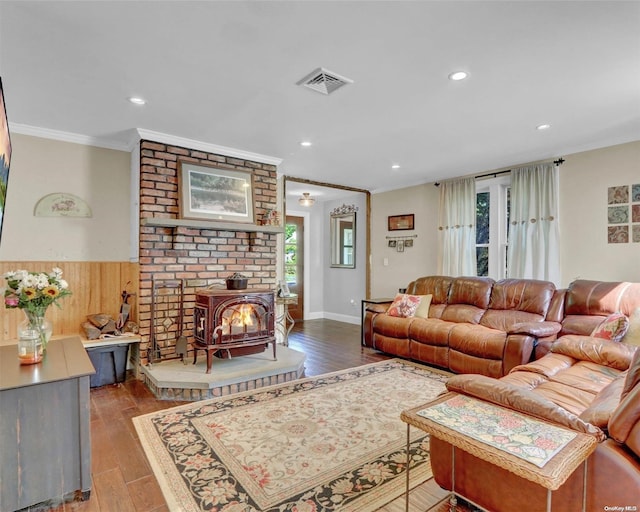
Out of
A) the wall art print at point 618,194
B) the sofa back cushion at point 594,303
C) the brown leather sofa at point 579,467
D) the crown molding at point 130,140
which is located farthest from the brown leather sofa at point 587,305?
the crown molding at point 130,140

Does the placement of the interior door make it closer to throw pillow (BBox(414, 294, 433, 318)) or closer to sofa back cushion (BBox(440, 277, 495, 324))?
throw pillow (BBox(414, 294, 433, 318))

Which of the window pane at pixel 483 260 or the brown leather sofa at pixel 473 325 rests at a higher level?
the window pane at pixel 483 260

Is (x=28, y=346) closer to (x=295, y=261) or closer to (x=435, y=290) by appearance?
(x=435, y=290)

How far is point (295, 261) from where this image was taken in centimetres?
729

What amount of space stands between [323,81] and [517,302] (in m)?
3.23

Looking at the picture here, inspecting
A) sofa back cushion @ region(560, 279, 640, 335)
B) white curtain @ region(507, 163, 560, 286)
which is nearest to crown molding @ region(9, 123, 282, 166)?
white curtain @ region(507, 163, 560, 286)

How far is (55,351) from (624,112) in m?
4.69

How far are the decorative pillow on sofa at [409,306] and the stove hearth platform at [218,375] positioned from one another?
57.1 inches

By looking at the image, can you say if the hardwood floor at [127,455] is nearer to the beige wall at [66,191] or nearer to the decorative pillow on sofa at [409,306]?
the decorative pillow on sofa at [409,306]

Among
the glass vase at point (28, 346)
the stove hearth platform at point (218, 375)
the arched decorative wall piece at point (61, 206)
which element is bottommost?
the stove hearth platform at point (218, 375)

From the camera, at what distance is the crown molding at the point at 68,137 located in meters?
3.37

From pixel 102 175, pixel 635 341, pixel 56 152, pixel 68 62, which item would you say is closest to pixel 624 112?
pixel 635 341

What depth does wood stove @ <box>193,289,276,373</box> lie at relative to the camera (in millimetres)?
3367

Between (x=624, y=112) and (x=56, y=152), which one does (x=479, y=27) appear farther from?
(x=56, y=152)
